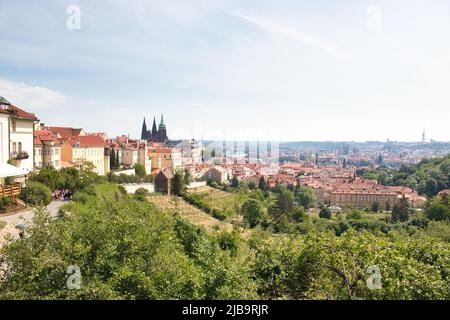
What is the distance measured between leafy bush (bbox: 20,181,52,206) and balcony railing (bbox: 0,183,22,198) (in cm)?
40

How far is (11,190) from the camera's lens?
17.9 meters

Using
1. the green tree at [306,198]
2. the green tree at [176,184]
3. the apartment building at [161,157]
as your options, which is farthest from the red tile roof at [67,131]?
the green tree at [306,198]

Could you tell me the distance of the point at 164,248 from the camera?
9719mm


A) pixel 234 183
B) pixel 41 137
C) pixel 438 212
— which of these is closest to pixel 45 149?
pixel 41 137

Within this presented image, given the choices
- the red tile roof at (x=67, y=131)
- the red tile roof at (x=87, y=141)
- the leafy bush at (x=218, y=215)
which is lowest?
the leafy bush at (x=218, y=215)

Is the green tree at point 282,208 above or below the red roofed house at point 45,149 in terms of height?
below

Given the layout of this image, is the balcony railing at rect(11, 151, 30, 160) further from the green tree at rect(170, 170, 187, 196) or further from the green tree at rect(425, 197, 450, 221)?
the green tree at rect(425, 197, 450, 221)

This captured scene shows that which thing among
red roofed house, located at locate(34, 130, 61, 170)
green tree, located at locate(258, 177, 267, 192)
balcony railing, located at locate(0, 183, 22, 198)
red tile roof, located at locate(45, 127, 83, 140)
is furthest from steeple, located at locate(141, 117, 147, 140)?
balcony railing, located at locate(0, 183, 22, 198)

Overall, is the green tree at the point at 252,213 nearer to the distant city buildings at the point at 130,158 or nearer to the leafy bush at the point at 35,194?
the distant city buildings at the point at 130,158

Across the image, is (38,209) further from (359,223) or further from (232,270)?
(359,223)

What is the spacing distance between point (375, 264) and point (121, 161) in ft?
167

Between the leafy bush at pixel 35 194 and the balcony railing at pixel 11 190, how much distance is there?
405 millimetres

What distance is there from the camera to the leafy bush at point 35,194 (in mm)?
19078

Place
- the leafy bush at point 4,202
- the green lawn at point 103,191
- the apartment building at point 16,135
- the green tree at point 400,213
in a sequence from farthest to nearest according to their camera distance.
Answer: the green tree at point 400,213 < the green lawn at point 103,191 < the apartment building at point 16,135 < the leafy bush at point 4,202
